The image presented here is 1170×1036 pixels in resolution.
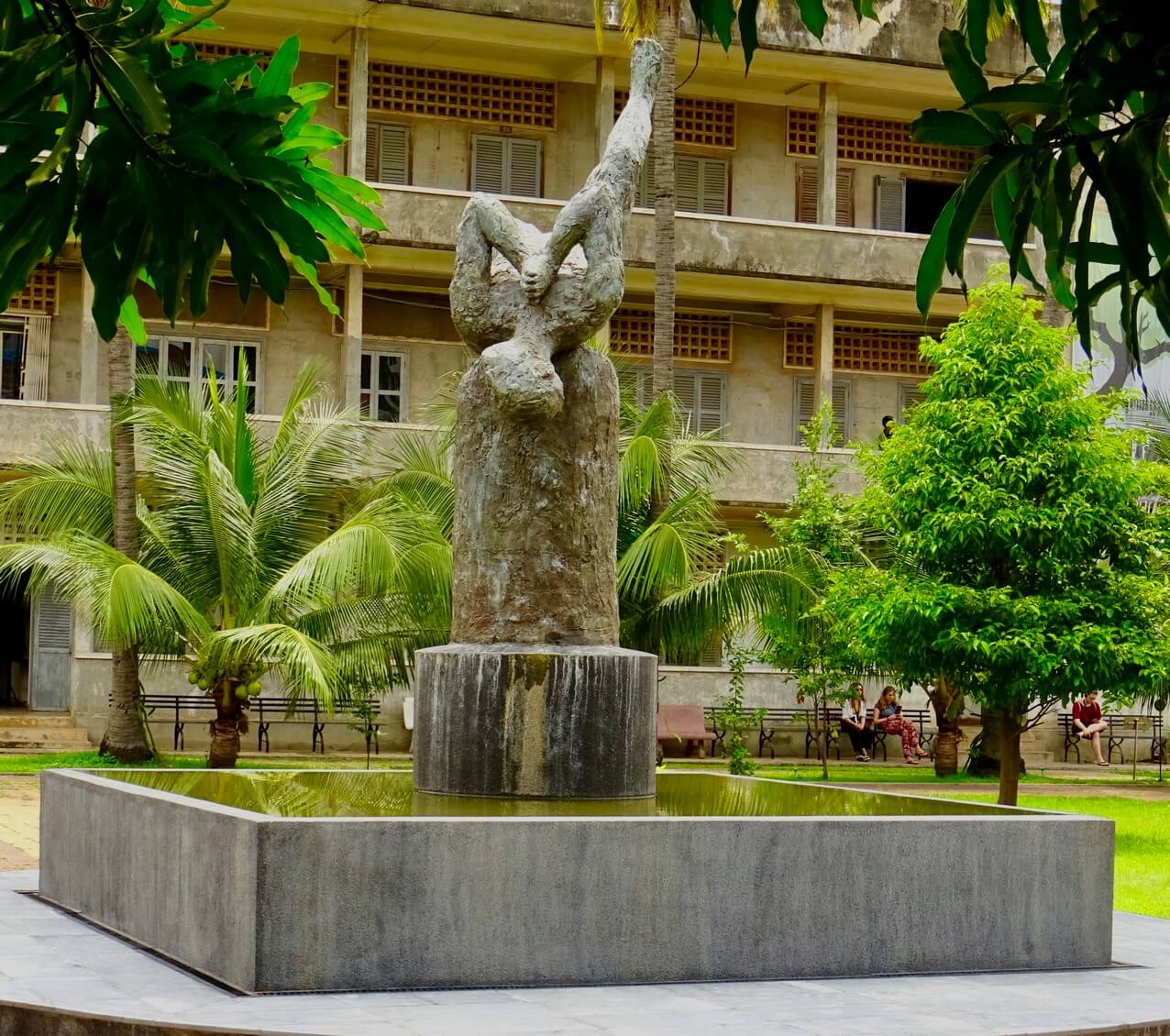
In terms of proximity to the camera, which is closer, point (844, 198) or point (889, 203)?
point (844, 198)

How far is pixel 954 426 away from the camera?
16.9 m

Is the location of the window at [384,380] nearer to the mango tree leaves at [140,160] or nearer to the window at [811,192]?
the window at [811,192]

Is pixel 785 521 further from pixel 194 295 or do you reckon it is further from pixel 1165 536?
pixel 194 295

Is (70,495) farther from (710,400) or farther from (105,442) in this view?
(710,400)

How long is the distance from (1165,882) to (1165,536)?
3.98 meters

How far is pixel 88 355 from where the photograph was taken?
26312 millimetres

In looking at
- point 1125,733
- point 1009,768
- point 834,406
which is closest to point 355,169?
point 834,406

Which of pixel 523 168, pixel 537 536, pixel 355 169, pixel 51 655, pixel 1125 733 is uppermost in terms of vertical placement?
pixel 523 168

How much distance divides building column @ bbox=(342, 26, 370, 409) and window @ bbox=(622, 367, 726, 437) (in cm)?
571

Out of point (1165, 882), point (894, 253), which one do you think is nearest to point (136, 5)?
point (1165, 882)

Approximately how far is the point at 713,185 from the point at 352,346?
7569 mm

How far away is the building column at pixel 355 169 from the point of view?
26891 millimetres

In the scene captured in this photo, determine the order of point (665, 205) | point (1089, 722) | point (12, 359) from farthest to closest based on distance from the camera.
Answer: point (1089, 722), point (12, 359), point (665, 205)

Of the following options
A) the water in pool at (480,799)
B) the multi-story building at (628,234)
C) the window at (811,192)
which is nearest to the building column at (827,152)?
the multi-story building at (628,234)
